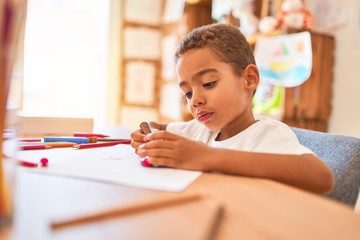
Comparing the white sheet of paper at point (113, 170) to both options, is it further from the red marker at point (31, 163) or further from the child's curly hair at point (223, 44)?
the child's curly hair at point (223, 44)

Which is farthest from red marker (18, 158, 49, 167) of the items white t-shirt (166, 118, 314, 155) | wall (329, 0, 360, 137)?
wall (329, 0, 360, 137)

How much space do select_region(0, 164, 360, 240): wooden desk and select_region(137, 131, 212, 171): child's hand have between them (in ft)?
0.20

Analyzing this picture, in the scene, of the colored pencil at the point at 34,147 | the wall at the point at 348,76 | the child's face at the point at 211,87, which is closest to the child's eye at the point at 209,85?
the child's face at the point at 211,87

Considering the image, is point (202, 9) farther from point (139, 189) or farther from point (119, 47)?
point (139, 189)

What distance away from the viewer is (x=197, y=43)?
2.52 feet

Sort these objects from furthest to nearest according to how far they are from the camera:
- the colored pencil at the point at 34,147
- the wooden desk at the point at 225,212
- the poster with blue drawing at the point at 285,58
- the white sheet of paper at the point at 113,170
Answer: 1. the poster with blue drawing at the point at 285,58
2. the colored pencil at the point at 34,147
3. the white sheet of paper at the point at 113,170
4. the wooden desk at the point at 225,212

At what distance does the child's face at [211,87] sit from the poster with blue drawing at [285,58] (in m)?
0.85

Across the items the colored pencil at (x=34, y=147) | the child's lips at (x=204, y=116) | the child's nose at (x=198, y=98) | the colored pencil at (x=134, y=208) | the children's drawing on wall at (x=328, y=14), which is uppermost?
the children's drawing on wall at (x=328, y=14)

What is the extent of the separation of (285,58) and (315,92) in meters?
0.22

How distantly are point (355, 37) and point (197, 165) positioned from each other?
1.44 meters

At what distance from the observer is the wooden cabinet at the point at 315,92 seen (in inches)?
62.6

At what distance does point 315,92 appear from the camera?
5.32 feet

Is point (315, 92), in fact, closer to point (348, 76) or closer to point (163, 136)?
point (348, 76)

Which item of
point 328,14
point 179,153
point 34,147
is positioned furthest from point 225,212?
point 328,14
